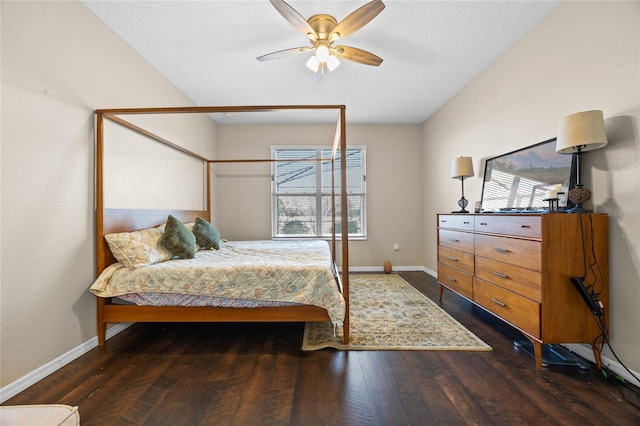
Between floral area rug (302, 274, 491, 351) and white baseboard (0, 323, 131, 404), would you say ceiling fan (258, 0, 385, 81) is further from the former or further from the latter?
white baseboard (0, 323, 131, 404)

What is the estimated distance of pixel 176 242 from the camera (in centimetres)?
255

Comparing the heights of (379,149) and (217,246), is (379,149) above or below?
above

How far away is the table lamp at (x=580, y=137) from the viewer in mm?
1737

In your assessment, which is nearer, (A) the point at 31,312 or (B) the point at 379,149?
(A) the point at 31,312

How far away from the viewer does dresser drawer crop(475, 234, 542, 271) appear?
6.01ft

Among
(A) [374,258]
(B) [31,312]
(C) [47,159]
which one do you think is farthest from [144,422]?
(A) [374,258]

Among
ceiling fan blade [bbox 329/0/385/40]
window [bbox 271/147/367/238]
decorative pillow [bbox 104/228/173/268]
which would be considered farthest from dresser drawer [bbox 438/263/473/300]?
decorative pillow [bbox 104/228/173/268]

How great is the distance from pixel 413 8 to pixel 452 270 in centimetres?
244

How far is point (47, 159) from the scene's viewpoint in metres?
1.83

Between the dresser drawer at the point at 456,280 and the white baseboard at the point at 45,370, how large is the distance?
3227 millimetres

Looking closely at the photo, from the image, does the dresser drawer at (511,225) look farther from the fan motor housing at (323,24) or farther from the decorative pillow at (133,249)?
the decorative pillow at (133,249)

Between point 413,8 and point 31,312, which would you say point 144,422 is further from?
point 413,8

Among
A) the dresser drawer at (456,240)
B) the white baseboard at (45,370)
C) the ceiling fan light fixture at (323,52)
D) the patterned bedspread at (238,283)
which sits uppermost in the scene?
the ceiling fan light fixture at (323,52)

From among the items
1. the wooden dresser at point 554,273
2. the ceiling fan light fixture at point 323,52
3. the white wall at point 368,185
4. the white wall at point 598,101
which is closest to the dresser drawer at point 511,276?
the wooden dresser at point 554,273
